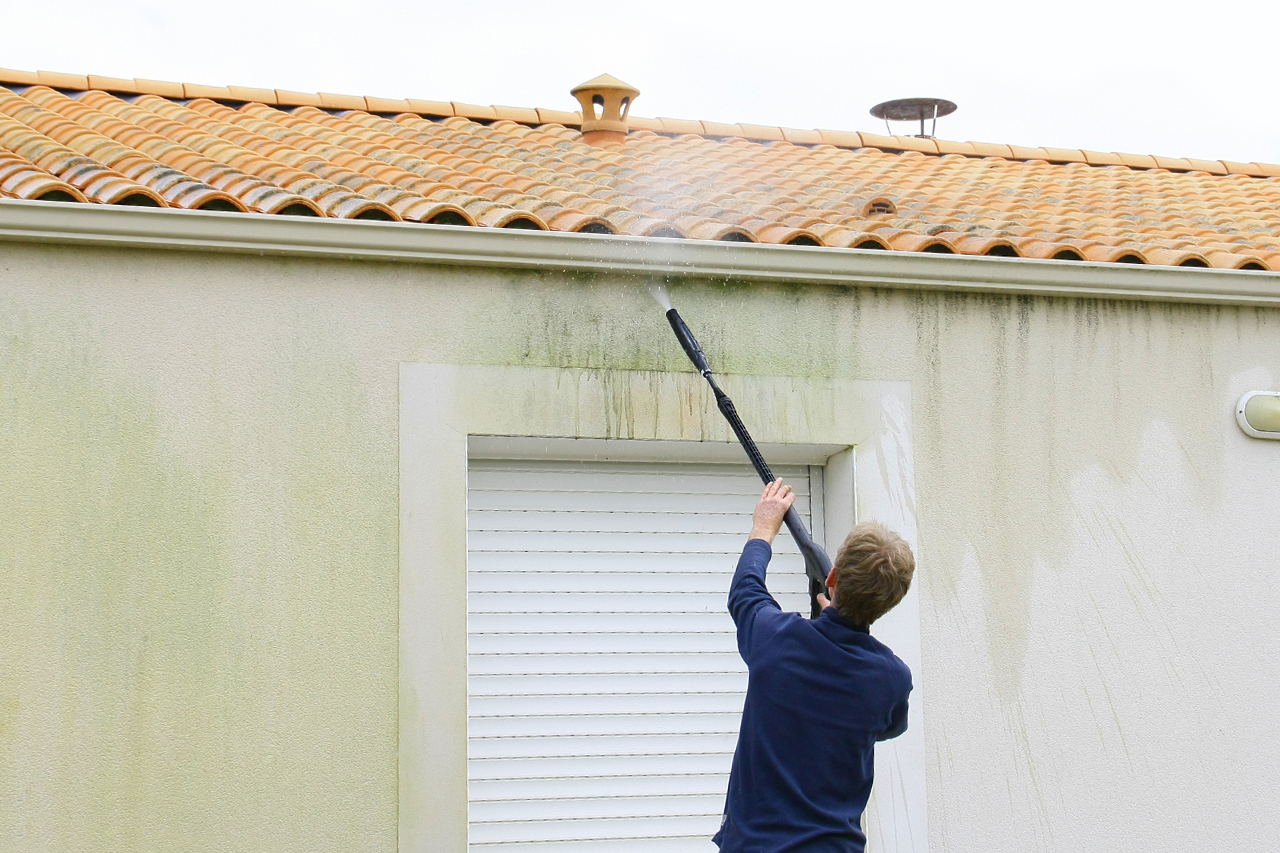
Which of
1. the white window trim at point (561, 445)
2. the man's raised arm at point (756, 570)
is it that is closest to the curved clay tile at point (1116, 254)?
the white window trim at point (561, 445)

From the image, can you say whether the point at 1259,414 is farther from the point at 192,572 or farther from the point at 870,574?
the point at 192,572

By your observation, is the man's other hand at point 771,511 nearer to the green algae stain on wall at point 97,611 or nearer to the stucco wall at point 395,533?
the stucco wall at point 395,533

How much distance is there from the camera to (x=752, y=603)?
403cm

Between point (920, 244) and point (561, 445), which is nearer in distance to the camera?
point (561, 445)

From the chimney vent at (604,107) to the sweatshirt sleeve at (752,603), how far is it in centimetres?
469

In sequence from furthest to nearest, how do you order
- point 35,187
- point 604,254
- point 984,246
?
point 984,246, point 604,254, point 35,187

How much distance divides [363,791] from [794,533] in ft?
6.28

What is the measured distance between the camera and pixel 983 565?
19.0 ft

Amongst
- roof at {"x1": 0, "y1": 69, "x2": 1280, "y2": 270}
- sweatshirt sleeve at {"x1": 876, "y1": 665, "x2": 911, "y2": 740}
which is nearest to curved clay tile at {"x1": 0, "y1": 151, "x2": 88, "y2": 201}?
roof at {"x1": 0, "y1": 69, "x2": 1280, "y2": 270}

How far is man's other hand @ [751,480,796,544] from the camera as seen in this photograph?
4.29m

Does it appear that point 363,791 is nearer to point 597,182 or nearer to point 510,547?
point 510,547

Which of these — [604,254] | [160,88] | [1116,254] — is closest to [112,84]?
[160,88]

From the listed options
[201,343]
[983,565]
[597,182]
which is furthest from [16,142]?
[983,565]

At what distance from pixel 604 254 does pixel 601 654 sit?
168cm
